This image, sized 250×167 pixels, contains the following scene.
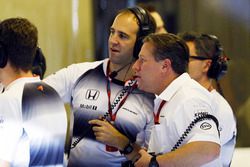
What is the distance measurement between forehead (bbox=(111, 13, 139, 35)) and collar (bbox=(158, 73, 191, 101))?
1.65ft

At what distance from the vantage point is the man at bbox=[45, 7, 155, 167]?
3.07 meters

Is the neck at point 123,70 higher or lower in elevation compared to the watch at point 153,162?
higher

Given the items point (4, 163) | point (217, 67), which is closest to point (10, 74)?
point (4, 163)

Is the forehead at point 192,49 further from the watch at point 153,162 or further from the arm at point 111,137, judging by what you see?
the watch at point 153,162

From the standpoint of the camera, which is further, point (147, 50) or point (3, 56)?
point (147, 50)

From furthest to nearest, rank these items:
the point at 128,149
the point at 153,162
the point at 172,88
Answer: the point at 128,149 < the point at 172,88 < the point at 153,162

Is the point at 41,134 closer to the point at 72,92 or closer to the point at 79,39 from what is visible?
the point at 72,92

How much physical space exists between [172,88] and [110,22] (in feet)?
9.08

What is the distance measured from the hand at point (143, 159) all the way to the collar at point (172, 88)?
256mm

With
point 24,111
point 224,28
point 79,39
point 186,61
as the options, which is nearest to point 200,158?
point 186,61

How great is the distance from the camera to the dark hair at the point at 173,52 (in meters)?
2.77

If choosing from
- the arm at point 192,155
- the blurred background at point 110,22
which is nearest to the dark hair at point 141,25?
the arm at point 192,155

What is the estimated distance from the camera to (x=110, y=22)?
5430mm

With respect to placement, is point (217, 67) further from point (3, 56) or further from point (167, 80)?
point (3, 56)
